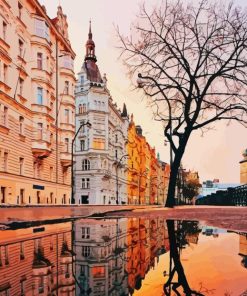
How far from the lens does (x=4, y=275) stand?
2.55 meters

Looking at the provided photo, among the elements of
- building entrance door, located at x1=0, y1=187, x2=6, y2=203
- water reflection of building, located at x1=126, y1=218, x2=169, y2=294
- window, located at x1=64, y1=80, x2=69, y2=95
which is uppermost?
window, located at x1=64, y1=80, x2=69, y2=95

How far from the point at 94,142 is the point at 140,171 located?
42.4 metres

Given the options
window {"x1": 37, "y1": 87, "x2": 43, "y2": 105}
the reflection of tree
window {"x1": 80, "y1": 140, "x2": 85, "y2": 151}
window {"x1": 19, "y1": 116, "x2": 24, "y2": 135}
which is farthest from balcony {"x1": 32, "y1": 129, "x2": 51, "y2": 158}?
the reflection of tree

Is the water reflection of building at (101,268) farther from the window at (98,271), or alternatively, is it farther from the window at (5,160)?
the window at (5,160)

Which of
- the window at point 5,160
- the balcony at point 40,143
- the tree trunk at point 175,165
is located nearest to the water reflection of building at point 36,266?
the tree trunk at point 175,165

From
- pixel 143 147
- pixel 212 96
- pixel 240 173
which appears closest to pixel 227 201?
pixel 212 96

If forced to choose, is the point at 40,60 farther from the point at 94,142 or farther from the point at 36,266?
the point at 36,266

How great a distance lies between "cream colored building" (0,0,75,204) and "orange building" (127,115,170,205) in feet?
175

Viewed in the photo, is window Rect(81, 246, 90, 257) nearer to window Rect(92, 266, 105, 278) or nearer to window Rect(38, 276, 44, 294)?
window Rect(92, 266, 105, 278)

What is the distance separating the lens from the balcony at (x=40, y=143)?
36.7 m

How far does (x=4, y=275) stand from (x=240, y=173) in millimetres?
171603

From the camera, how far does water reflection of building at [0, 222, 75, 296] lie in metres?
2.10

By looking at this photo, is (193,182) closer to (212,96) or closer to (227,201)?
(227,201)

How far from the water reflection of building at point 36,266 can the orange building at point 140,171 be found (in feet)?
307
